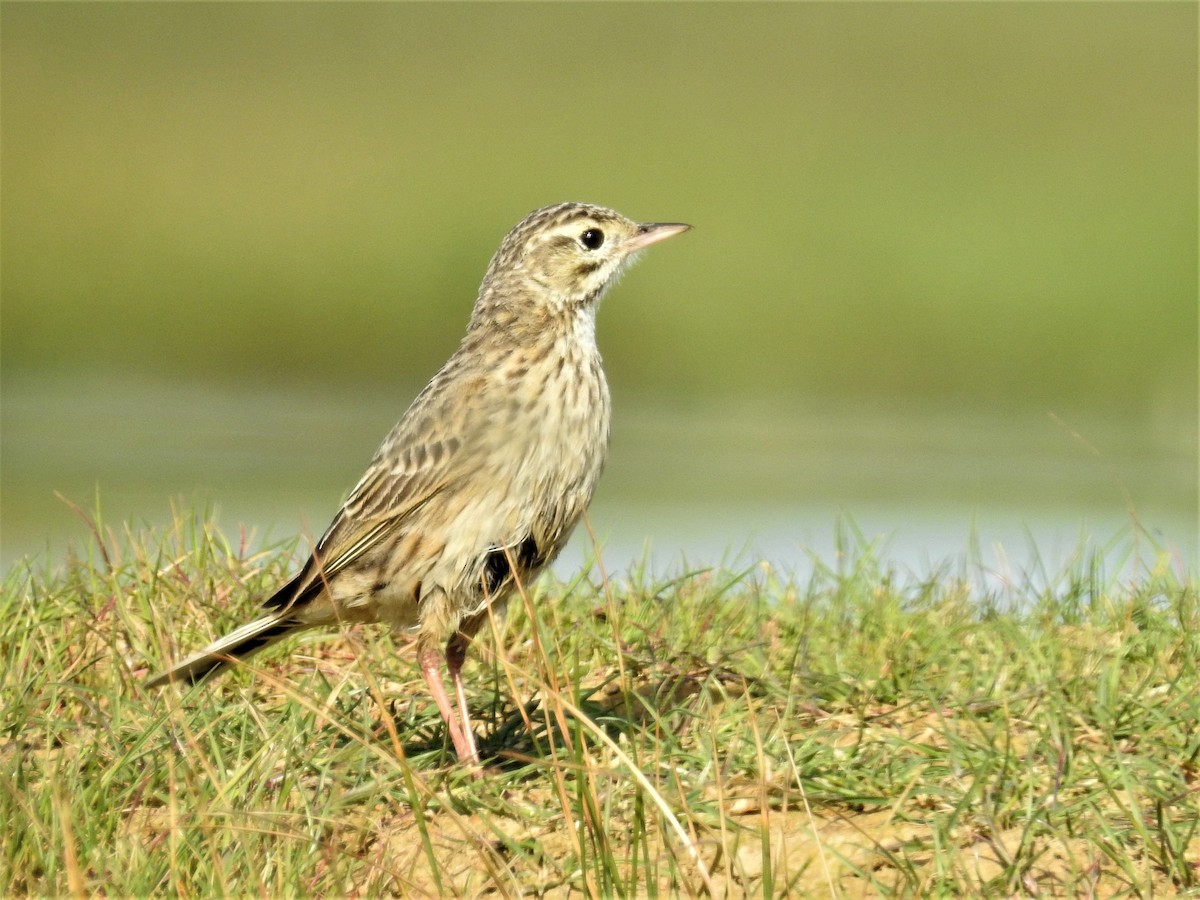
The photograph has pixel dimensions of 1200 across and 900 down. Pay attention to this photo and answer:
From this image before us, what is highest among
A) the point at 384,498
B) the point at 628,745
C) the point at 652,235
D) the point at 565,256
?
the point at 652,235

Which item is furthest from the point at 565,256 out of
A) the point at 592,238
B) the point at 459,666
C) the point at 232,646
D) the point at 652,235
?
the point at 232,646

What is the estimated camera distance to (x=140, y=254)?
18.2m

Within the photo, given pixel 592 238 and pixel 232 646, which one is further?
pixel 592 238

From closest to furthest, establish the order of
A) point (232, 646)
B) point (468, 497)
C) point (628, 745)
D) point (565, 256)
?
1. point (628, 745)
2. point (468, 497)
3. point (232, 646)
4. point (565, 256)

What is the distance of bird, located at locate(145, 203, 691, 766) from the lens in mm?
5555

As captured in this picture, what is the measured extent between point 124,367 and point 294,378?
66.2 inches

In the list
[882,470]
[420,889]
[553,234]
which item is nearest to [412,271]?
[882,470]

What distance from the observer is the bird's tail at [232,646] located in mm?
5652

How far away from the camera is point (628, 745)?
534 cm

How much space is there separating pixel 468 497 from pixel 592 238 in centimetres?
128

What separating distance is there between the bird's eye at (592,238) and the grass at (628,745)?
1.41 metres

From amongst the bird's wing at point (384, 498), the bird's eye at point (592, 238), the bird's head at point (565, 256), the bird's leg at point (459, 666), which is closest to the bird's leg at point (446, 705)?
the bird's leg at point (459, 666)

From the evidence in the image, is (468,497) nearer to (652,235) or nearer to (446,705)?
(446,705)

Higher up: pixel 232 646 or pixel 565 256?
pixel 565 256
